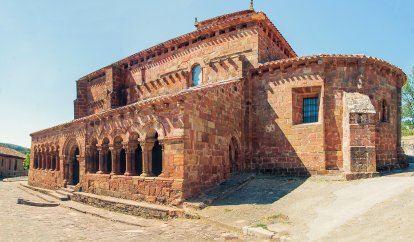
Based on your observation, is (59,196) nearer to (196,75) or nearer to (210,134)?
(210,134)

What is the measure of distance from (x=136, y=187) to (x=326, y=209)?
23.8 feet

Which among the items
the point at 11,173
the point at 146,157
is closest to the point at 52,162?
the point at 146,157

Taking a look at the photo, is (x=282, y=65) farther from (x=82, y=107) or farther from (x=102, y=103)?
(x=82, y=107)

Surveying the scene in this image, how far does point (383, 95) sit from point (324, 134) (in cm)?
351

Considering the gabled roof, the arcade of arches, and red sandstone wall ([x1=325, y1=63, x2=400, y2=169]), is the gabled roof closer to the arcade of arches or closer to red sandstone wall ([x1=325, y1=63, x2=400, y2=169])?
red sandstone wall ([x1=325, y1=63, x2=400, y2=169])

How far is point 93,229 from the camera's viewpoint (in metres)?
8.70

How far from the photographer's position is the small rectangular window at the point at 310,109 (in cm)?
1267

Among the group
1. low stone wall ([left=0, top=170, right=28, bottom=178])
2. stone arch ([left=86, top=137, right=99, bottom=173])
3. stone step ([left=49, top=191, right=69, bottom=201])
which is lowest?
low stone wall ([left=0, top=170, right=28, bottom=178])

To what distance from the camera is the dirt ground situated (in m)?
5.94

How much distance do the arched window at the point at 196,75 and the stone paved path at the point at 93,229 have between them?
26.8 feet

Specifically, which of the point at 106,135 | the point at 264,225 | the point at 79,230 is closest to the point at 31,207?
the point at 106,135

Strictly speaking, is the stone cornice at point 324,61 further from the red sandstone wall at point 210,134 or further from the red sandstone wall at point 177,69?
the red sandstone wall at point 210,134

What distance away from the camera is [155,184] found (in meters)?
10.7

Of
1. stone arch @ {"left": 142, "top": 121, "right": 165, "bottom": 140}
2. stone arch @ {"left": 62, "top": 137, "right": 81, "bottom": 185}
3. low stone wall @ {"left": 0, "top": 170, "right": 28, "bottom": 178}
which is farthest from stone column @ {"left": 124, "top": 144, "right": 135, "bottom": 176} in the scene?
low stone wall @ {"left": 0, "top": 170, "right": 28, "bottom": 178}
